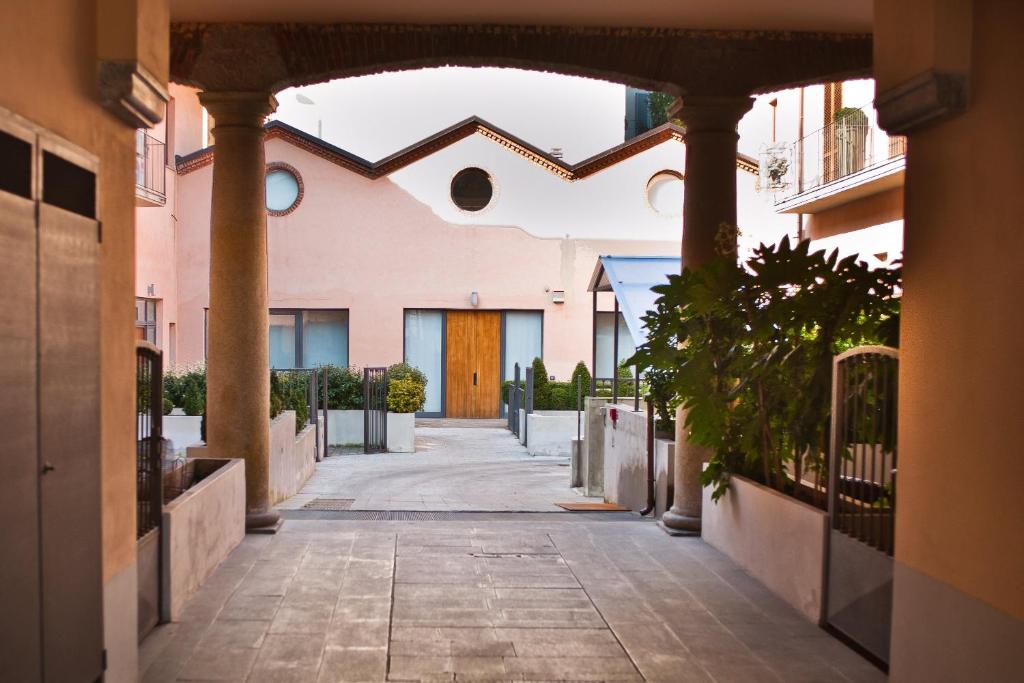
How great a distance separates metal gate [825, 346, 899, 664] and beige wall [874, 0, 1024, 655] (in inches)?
31.1

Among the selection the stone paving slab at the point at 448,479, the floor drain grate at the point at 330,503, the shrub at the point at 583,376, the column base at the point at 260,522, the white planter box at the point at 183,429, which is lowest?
the stone paving slab at the point at 448,479

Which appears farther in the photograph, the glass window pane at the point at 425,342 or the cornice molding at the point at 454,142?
the glass window pane at the point at 425,342

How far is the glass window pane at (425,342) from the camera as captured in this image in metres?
24.2

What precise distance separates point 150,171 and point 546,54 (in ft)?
42.1

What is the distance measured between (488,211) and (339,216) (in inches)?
135

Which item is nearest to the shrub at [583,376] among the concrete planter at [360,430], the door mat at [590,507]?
the concrete planter at [360,430]

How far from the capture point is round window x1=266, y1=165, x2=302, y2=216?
23359 mm

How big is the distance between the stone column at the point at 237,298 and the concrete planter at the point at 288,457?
95.8 inches

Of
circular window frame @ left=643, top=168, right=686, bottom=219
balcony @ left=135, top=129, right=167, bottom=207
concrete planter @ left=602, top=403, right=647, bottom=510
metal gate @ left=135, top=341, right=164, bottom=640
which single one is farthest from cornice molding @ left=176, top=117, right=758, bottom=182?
metal gate @ left=135, top=341, right=164, bottom=640

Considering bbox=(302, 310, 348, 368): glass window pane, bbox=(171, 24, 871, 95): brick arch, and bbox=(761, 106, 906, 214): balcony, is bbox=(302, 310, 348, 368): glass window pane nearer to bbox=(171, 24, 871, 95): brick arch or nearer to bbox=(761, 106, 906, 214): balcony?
bbox=(761, 106, 906, 214): balcony

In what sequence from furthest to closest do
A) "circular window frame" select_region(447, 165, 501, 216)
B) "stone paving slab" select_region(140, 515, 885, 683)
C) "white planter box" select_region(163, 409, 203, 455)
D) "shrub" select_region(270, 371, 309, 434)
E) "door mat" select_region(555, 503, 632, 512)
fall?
1. "circular window frame" select_region(447, 165, 501, 216)
2. "shrub" select_region(270, 371, 309, 434)
3. "white planter box" select_region(163, 409, 203, 455)
4. "door mat" select_region(555, 503, 632, 512)
5. "stone paving slab" select_region(140, 515, 885, 683)

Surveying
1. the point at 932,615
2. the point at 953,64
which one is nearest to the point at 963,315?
the point at 953,64

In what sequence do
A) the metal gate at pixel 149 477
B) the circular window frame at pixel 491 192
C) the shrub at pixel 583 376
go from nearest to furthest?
the metal gate at pixel 149 477, the shrub at pixel 583 376, the circular window frame at pixel 491 192

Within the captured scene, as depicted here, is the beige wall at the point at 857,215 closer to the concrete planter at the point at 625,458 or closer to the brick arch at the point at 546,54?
the concrete planter at the point at 625,458
